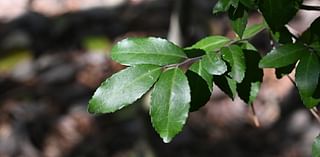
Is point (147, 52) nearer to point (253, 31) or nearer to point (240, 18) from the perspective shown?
point (240, 18)

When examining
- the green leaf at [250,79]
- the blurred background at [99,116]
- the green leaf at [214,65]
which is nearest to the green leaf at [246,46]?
the green leaf at [250,79]

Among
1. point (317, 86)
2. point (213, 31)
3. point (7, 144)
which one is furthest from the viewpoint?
point (213, 31)

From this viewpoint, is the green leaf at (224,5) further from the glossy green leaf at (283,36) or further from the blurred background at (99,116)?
the blurred background at (99,116)

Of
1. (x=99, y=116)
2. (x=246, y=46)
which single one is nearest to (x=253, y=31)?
(x=246, y=46)

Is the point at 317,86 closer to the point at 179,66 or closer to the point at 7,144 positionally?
the point at 179,66

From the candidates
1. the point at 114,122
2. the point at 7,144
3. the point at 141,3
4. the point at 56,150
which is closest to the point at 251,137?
the point at 114,122
